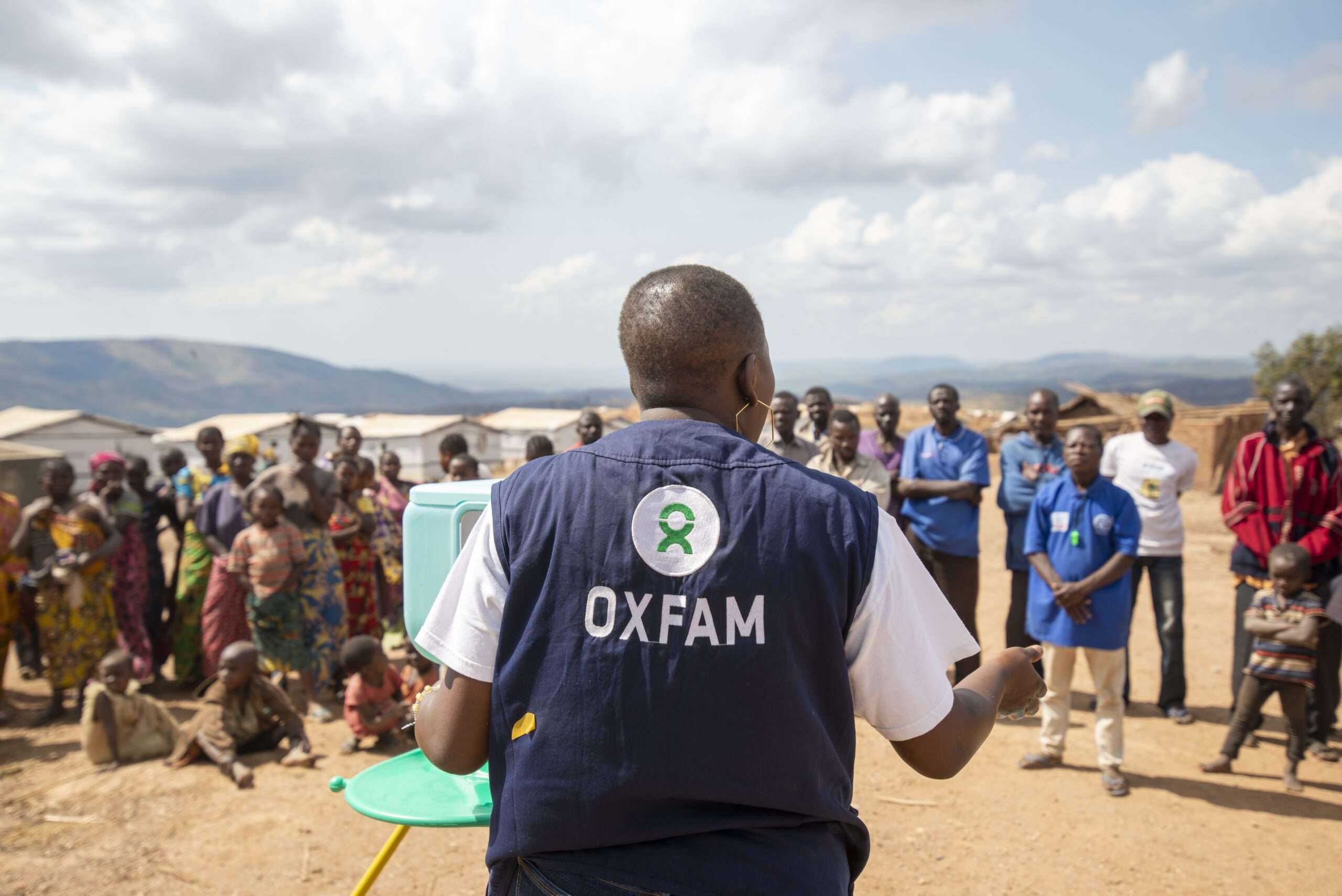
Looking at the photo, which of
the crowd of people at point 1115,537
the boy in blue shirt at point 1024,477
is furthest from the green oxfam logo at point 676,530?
the boy in blue shirt at point 1024,477

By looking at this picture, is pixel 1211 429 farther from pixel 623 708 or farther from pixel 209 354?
pixel 209 354

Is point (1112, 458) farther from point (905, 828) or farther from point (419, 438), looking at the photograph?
A: point (419, 438)

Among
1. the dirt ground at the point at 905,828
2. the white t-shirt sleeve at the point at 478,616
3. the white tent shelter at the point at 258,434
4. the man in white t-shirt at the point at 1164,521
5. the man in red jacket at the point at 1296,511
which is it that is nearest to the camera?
the white t-shirt sleeve at the point at 478,616

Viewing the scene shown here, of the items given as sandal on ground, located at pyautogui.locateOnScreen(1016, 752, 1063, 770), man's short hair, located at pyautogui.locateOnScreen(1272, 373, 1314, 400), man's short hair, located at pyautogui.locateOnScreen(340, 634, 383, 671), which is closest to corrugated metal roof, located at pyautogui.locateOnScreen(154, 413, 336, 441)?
man's short hair, located at pyautogui.locateOnScreen(340, 634, 383, 671)

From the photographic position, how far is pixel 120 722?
5172mm

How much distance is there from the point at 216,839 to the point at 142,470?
12.0 ft

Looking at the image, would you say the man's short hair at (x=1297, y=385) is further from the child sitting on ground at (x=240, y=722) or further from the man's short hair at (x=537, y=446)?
the child sitting on ground at (x=240, y=722)

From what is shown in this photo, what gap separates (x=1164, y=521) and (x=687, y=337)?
5045 mm

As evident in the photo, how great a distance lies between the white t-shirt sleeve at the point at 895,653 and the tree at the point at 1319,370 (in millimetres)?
27981

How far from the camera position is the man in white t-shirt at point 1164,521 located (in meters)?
→ 5.46

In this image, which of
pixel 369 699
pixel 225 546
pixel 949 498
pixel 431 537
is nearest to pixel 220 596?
pixel 225 546

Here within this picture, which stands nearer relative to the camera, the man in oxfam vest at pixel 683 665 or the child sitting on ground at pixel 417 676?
the man in oxfam vest at pixel 683 665

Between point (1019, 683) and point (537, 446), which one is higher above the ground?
point (537, 446)

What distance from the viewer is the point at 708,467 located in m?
1.31
